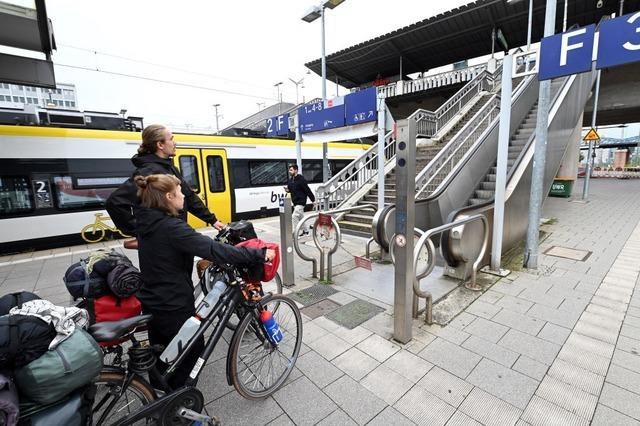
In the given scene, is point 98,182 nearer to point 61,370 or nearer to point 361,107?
point 361,107

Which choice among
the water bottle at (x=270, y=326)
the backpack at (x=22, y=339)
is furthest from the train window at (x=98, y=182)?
the backpack at (x=22, y=339)

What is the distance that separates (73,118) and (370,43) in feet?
56.9

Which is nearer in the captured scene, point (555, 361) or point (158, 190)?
point (158, 190)

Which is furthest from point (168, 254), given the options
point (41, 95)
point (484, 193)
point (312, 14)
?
point (41, 95)

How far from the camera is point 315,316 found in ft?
10.9

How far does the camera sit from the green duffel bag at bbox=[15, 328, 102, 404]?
1.09m

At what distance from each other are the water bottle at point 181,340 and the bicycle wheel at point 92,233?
6631mm

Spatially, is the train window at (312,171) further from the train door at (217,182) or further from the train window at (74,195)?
the train window at (74,195)

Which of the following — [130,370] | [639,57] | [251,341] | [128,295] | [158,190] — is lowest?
[251,341]

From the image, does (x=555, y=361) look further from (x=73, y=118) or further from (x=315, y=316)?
(x=73, y=118)

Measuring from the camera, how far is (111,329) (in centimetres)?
148

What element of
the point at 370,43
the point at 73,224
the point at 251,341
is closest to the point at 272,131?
the point at 73,224

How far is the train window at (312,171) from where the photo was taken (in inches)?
426

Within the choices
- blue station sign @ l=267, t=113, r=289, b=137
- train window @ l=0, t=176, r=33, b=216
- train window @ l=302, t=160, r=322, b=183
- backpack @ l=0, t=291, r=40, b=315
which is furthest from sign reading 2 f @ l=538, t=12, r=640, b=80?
train window @ l=0, t=176, r=33, b=216
